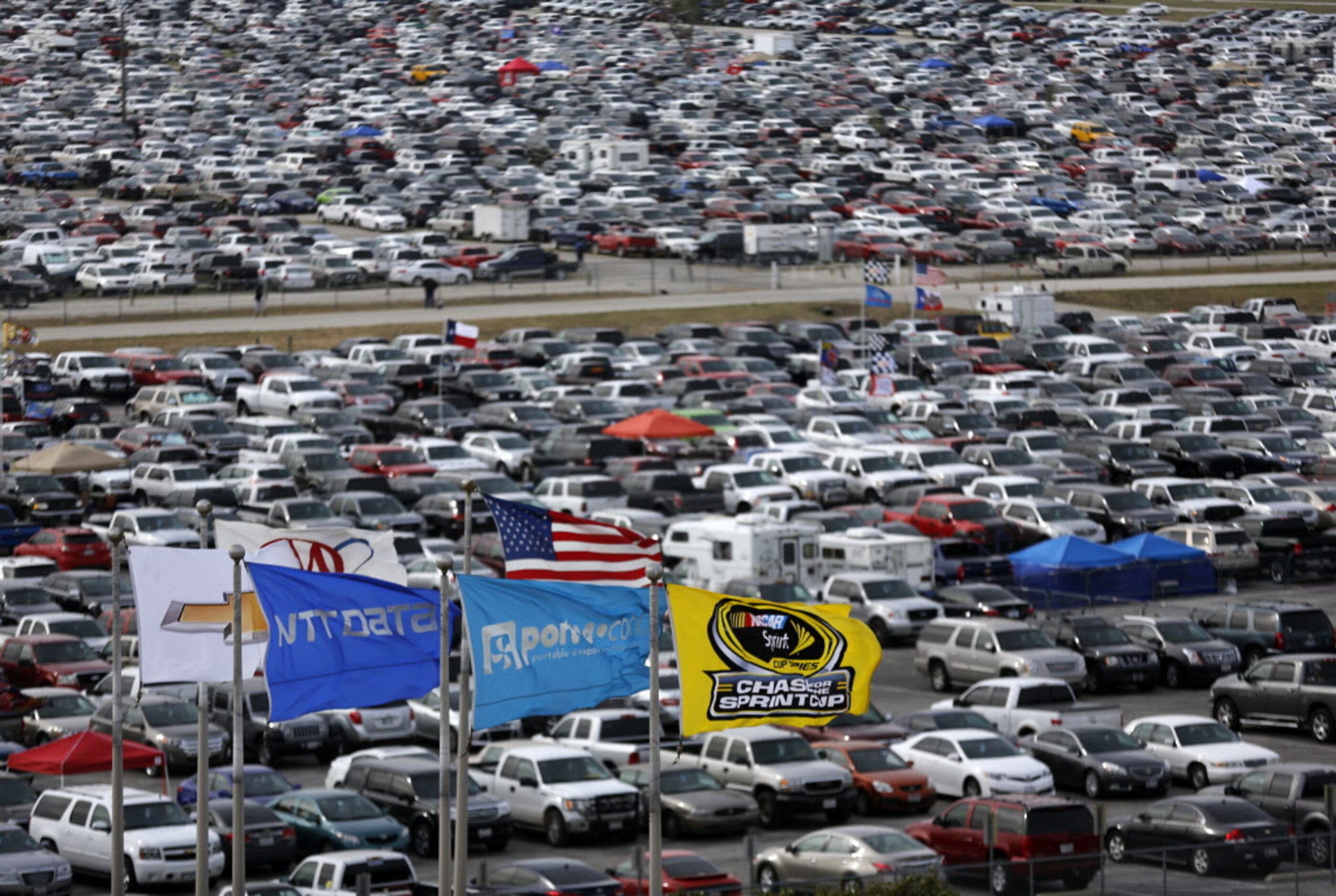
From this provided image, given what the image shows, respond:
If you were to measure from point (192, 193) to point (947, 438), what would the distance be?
2445 inches

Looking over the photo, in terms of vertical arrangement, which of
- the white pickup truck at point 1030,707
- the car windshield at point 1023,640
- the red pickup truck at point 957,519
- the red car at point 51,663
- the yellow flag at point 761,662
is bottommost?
the red pickup truck at point 957,519

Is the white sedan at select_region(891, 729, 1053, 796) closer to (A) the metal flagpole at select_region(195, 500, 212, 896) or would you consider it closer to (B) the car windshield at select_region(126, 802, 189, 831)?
(B) the car windshield at select_region(126, 802, 189, 831)

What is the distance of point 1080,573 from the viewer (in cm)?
4775

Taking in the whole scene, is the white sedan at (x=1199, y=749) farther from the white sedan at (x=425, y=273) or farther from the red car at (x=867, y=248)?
the red car at (x=867, y=248)

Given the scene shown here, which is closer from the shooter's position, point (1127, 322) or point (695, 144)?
point (1127, 322)

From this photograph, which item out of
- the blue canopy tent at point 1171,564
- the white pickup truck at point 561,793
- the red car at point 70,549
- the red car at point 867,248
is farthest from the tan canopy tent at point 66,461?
the red car at point 867,248

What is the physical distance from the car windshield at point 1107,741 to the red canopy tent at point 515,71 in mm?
120014

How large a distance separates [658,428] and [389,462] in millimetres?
6650

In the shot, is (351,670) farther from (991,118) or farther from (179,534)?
(991,118)

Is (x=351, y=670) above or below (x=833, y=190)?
above

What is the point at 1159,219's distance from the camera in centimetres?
10538

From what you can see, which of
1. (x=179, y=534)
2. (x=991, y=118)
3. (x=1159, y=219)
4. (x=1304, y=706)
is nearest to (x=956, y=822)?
(x=1304, y=706)

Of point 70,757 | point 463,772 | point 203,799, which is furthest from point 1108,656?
point 203,799

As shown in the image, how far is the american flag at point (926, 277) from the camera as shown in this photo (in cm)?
7075
